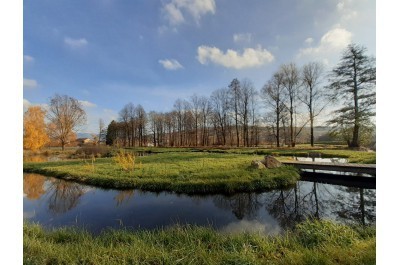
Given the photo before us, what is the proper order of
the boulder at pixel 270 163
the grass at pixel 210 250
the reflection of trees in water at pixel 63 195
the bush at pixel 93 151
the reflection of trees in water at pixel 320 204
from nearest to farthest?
the grass at pixel 210 250 < the reflection of trees in water at pixel 320 204 < the reflection of trees in water at pixel 63 195 < the boulder at pixel 270 163 < the bush at pixel 93 151

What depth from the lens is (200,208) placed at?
681 cm

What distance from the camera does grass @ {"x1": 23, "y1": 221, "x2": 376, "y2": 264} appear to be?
282 cm

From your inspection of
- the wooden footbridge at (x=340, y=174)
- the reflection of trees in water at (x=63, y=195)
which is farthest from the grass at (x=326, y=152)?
the reflection of trees in water at (x=63, y=195)

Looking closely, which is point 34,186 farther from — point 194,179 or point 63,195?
point 194,179

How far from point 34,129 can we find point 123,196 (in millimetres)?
25399

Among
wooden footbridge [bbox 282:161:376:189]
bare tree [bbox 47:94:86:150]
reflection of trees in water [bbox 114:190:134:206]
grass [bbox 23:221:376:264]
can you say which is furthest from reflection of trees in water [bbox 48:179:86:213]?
bare tree [bbox 47:94:86:150]

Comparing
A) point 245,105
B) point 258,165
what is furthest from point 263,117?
point 258,165

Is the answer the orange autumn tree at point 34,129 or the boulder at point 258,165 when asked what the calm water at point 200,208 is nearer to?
the boulder at point 258,165

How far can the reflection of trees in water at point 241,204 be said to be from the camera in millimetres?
6398

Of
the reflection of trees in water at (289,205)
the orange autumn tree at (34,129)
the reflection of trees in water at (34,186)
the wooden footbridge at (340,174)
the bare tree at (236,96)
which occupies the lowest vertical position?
the reflection of trees in water at (34,186)

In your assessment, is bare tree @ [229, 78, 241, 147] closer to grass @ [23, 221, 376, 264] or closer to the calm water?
the calm water

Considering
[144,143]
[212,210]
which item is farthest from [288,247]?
[144,143]

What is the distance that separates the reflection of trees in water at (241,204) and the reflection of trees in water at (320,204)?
474 mm
